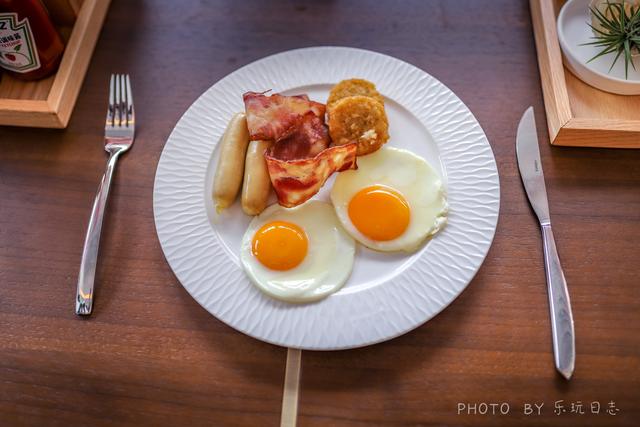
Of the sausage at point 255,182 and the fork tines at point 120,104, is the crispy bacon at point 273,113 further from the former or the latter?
the fork tines at point 120,104

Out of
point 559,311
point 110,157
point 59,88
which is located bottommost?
point 559,311

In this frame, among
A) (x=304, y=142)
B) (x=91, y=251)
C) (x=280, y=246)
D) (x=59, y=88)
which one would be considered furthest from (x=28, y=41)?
(x=280, y=246)

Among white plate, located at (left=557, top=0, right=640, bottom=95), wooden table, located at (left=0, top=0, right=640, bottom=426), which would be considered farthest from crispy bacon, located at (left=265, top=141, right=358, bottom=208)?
white plate, located at (left=557, top=0, right=640, bottom=95)

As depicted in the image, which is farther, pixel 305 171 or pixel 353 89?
pixel 353 89

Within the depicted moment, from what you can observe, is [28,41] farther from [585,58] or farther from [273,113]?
[585,58]

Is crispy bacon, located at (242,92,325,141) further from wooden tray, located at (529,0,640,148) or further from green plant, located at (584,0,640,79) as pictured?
green plant, located at (584,0,640,79)

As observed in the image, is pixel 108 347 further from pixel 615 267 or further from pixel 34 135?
pixel 615 267
